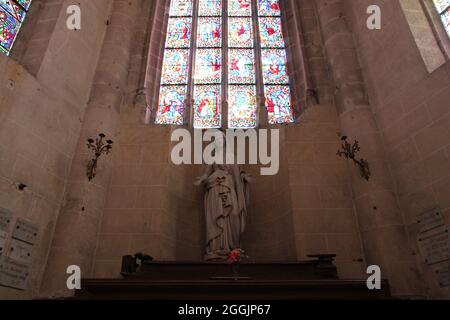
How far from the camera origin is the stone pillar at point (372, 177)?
5.55 meters

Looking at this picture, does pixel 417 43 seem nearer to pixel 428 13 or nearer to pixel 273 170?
pixel 428 13

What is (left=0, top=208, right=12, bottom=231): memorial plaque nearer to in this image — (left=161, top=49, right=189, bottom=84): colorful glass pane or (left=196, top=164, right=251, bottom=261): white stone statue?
(left=196, top=164, right=251, bottom=261): white stone statue

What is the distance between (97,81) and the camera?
745 centimetres

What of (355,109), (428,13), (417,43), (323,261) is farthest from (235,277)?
(428,13)

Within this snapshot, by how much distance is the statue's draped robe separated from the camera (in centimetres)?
585

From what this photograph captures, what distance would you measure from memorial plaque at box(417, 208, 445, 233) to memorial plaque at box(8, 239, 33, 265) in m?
5.49

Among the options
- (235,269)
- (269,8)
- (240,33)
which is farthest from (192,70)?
(235,269)

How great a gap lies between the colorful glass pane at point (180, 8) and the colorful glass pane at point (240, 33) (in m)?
1.11

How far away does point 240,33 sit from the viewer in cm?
923

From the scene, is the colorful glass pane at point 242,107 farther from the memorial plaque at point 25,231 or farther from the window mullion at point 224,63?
the memorial plaque at point 25,231

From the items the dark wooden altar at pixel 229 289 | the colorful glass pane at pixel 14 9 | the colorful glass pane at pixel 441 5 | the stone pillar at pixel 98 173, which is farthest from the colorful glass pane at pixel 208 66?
the dark wooden altar at pixel 229 289

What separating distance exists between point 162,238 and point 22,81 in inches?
126

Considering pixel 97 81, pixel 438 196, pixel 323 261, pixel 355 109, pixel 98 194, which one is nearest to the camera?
pixel 323 261

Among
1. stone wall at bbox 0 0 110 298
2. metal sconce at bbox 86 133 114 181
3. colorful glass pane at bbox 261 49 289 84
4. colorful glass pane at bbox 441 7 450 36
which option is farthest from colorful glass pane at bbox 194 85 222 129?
colorful glass pane at bbox 441 7 450 36
